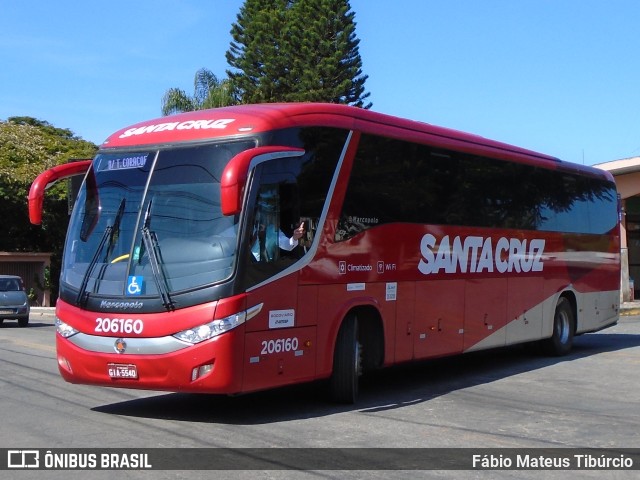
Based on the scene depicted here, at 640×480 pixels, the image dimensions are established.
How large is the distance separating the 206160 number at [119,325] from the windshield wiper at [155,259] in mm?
399

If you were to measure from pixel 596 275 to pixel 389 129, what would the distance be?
8331mm

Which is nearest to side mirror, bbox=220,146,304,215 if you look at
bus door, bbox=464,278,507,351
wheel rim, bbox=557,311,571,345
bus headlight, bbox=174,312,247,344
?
bus headlight, bbox=174,312,247,344

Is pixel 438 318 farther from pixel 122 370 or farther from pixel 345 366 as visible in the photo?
pixel 122 370

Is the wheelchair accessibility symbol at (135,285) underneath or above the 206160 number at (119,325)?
above

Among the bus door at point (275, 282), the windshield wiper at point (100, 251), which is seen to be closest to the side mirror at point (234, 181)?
the bus door at point (275, 282)

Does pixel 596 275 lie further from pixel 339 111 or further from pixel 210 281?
pixel 210 281

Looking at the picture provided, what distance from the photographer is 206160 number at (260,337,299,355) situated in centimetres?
984

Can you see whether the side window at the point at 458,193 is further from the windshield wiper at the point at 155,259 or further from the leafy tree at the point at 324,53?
Answer: the leafy tree at the point at 324,53

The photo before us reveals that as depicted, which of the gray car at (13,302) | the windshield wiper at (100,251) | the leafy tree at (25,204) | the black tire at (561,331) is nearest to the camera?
the windshield wiper at (100,251)

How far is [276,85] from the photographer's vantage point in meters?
48.6

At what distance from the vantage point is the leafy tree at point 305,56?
155 ft

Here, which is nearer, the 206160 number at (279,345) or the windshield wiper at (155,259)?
the windshield wiper at (155,259)

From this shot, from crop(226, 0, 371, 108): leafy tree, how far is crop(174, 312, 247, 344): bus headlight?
125 feet

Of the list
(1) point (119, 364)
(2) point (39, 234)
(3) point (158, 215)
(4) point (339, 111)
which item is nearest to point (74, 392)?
(1) point (119, 364)
